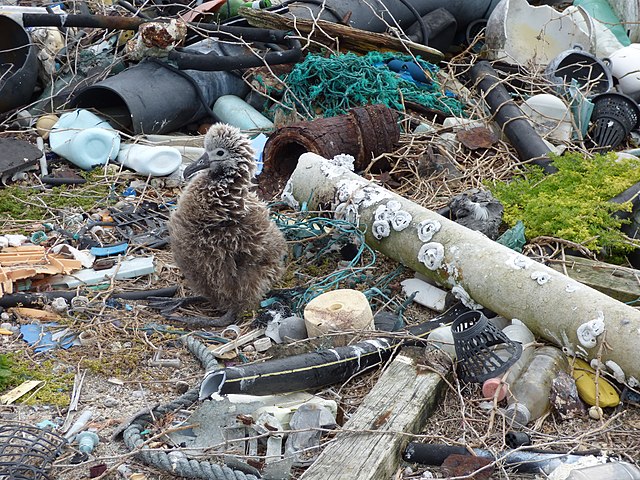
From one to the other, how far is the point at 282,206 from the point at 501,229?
5.38 feet

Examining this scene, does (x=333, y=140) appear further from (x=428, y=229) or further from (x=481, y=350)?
(x=481, y=350)

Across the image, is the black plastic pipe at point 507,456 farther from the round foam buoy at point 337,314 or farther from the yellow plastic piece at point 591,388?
the round foam buoy at point 337,314

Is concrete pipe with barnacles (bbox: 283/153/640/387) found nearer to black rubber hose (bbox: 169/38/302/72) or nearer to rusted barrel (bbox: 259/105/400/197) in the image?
rusted barrel (bbox: 259/105/400/197)

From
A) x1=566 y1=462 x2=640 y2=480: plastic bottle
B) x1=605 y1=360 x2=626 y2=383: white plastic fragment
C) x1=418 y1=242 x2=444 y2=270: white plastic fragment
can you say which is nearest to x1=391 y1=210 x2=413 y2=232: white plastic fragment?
x1=418 y1=242 x2=444 y2=270: white plastic fragment

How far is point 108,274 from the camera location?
5.21 metres

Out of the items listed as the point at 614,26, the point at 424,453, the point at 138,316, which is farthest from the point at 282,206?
the point at 614,26

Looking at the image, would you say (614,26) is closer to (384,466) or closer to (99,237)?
(99,237)

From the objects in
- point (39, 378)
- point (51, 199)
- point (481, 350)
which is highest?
point (481, 350)

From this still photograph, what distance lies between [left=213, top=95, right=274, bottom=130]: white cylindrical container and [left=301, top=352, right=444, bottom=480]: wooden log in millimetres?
3764

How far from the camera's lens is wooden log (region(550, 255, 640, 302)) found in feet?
15.7

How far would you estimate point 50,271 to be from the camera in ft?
16.5

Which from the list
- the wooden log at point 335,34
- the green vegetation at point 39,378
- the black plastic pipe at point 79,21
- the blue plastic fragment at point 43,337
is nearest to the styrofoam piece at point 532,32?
the wooden log at point 335,34

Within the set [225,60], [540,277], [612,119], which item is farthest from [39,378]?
[612,119]

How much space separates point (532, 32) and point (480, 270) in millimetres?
5125
